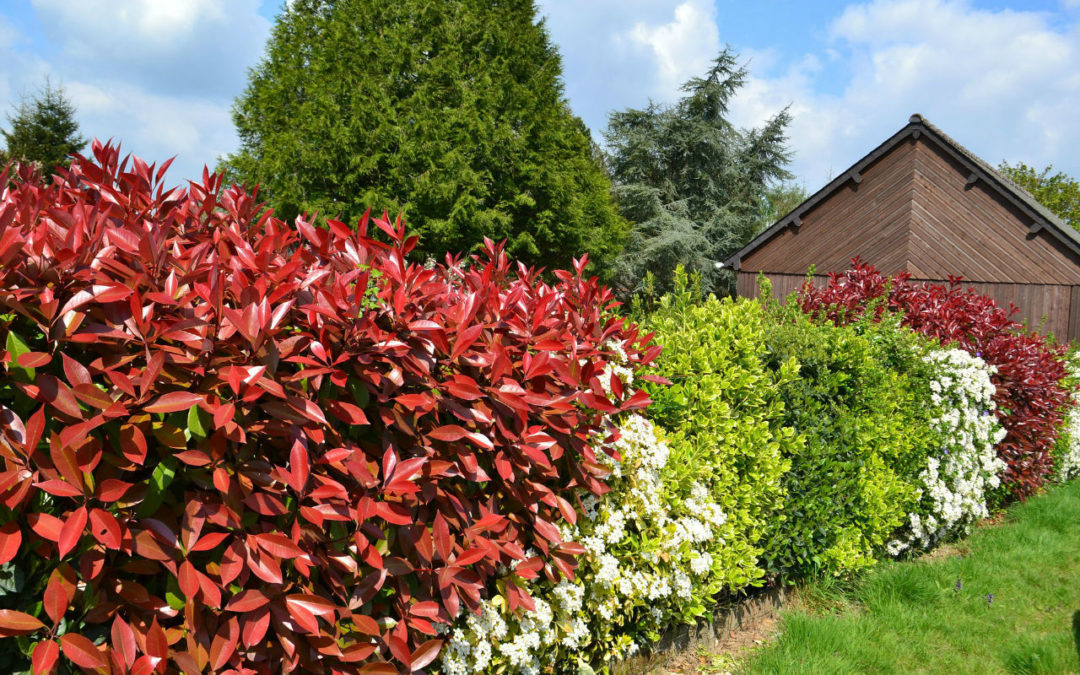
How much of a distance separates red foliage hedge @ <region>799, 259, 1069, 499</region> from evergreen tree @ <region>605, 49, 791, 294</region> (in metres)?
24.7

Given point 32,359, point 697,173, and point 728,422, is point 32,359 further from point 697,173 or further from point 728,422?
point 697,173

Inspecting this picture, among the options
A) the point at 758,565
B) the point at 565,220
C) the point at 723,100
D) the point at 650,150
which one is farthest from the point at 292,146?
the point at 723,100

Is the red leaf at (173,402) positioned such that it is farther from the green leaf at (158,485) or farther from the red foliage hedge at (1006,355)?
the red foliage hedge at (1006,355)

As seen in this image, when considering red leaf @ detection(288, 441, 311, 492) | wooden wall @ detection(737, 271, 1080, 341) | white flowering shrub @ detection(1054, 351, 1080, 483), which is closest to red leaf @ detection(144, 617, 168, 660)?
red leaf @ detection(288, 441, 311, 492)

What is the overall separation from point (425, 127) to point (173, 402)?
1819 cm

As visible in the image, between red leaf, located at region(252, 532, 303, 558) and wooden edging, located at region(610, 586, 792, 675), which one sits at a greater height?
red leaf, located at region(252, 532, 303, 558)

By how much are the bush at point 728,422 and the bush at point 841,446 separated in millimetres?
179

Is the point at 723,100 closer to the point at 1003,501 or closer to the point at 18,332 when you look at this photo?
the point at 1003,501

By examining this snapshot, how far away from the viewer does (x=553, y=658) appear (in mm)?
2805

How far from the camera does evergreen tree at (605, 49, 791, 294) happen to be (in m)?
32.8

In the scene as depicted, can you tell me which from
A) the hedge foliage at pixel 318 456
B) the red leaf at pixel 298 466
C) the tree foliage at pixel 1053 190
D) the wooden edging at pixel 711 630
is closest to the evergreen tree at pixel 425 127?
the wooden edging at pixel 711 630

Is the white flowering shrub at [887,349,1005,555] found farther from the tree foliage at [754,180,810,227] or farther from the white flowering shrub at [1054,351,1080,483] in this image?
the tree foliage at [754,180,810,227]

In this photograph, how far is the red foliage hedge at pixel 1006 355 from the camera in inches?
271

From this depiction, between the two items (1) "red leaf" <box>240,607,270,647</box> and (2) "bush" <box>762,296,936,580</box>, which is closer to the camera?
(1) "red leaf" <box>240,607,270,647</box>
